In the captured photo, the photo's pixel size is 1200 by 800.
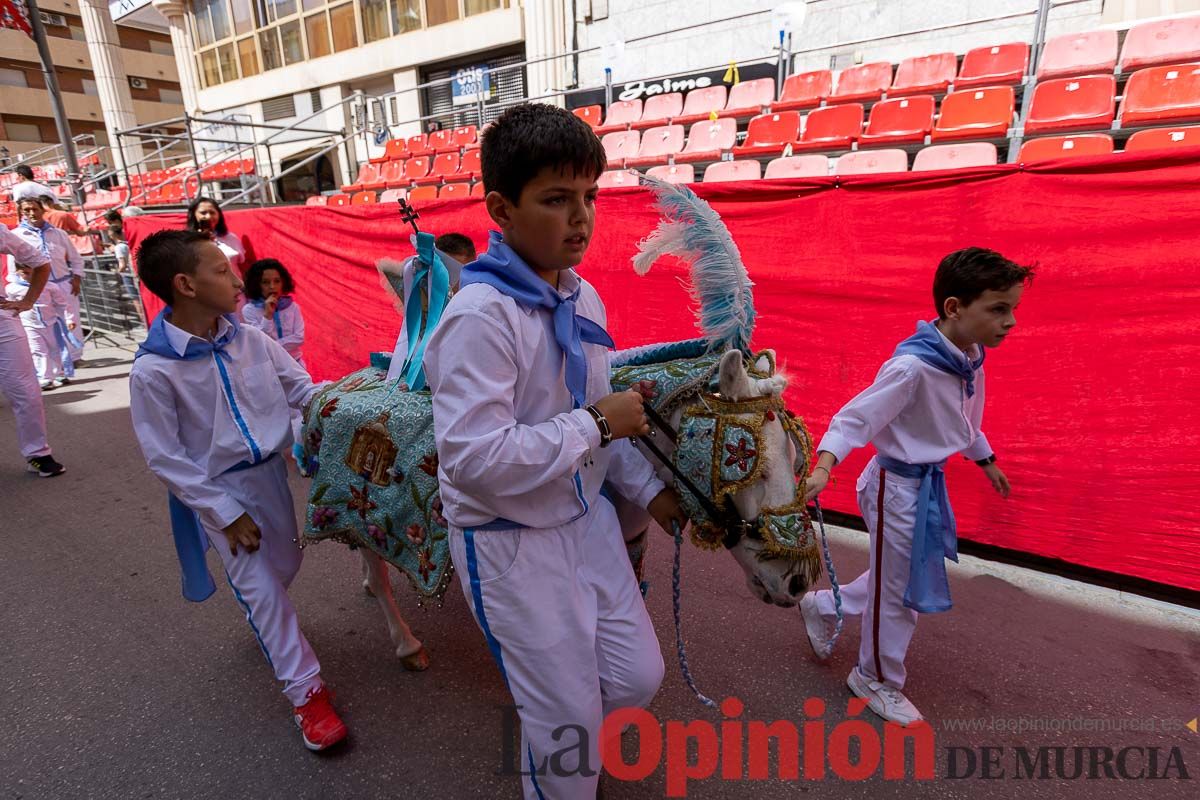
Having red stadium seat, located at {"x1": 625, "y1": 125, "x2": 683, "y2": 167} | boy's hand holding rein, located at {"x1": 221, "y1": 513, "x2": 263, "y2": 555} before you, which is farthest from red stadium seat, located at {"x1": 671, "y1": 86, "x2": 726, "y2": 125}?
boy's hand holding rein, located at {"x1": 221, "y1": 513, "x2": 263, "y2": 555}

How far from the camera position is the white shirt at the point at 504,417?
4.20ft

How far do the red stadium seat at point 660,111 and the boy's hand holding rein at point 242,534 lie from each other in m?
9.16

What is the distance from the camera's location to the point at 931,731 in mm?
2213

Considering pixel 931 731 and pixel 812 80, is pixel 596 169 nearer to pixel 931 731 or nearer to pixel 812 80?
pixel 931 731

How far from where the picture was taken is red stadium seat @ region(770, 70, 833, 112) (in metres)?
8.38

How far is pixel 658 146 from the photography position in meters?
8.98

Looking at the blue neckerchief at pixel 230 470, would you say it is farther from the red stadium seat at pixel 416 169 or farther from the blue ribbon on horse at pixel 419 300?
the red stadium seat at pixel 416 169

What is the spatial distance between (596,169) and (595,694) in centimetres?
125

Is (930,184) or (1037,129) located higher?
(1037,129)

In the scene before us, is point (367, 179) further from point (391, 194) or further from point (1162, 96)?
point (1162, 96)

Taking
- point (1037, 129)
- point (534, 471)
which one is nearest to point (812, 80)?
point (1037, 129)

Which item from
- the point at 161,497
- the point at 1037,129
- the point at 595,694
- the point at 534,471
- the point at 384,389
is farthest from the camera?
the point at 1037,129

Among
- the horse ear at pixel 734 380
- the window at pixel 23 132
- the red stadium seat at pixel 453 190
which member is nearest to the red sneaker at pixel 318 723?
the horse ear at pixel 734 380
